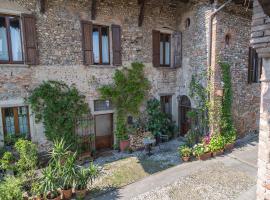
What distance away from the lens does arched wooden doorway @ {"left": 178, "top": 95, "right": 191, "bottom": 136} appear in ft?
31.0

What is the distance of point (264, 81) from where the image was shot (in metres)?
2.84

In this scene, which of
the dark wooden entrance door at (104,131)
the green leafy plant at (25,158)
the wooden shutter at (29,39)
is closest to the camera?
the green leafy plant at (25,158)

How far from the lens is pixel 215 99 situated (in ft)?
25.1

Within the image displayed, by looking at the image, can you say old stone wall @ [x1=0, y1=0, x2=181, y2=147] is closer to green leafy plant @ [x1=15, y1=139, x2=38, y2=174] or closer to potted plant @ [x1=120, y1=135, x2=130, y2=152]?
green leafy plant @ [x1=15, y1=139, x2=38, y2=174]

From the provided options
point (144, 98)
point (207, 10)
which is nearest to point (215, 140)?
point (144, 98)

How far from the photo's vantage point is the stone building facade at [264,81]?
8.86ft

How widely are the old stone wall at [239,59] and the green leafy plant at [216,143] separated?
1508mm

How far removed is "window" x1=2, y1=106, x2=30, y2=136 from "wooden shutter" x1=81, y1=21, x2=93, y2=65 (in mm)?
2832

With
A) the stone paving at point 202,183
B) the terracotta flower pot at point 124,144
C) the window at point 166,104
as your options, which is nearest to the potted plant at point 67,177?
the stone paving at point 202,183

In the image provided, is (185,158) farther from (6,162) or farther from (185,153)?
(6,162)

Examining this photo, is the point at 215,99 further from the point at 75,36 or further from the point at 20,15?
the point at 20,15

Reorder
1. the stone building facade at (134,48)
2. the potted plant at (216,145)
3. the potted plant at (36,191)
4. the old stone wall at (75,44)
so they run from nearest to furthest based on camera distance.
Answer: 1. the potted plant at (36,191)
2. the old stone wall at (75,44)
3. the stone building facade at (134,48)
4. the potted plant at (216,145)

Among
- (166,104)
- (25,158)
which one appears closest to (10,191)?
(25,158)

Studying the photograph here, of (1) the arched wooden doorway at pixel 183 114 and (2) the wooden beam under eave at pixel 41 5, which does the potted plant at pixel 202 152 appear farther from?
(2) the wooden beam under eave at pixel 41 5
